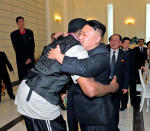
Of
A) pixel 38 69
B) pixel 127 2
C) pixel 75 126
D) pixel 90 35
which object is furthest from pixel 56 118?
pixel 127 2

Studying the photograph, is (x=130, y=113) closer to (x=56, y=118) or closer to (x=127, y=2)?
(x=56, y=118)

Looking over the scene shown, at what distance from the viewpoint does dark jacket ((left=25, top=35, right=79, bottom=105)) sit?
1347 millimetres

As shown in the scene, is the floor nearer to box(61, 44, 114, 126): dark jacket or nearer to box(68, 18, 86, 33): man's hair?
box(61, 44, 114, 126): dark jacket

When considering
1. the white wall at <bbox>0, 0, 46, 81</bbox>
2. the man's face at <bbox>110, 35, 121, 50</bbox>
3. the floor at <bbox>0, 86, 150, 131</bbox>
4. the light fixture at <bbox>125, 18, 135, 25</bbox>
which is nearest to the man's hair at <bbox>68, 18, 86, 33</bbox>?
the man's face at <bbox>110, 35, 121, 50</bbox>

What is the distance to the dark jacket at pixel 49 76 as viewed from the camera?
1347 mm

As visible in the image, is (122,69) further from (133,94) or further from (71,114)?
(133,94)

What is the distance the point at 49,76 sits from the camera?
53.8 inches

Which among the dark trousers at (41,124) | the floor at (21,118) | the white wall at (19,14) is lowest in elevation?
the floor at (21,118)

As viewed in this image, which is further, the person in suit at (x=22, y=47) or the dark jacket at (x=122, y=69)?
the person in suit at (x=22, y=47)

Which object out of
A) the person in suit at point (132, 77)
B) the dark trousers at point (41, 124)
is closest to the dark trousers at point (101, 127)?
the dark trousers at point (41, 124)

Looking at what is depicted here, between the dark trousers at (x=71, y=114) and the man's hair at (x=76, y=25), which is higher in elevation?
the man's hair at (x=76, y=25)

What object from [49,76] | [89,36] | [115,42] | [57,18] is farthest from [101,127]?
[57,18]

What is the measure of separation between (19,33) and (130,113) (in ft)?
10.2

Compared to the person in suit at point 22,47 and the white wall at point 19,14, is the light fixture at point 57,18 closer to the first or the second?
the white wall at point 19,14
